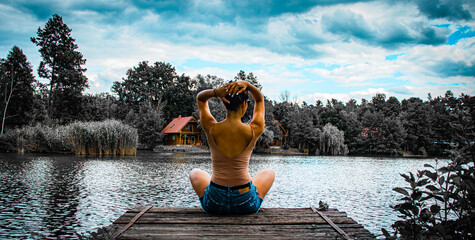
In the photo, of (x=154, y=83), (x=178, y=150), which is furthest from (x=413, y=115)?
(x=154, y=83)

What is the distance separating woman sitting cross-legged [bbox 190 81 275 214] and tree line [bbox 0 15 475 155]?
2458cm

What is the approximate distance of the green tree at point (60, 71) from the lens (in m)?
38.3

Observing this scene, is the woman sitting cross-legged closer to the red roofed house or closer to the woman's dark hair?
the woman's dark hair

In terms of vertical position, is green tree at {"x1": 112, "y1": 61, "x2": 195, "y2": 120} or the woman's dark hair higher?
green tree at {"x1": 112, "y1": 61, "x2": 195, "y2": 120}

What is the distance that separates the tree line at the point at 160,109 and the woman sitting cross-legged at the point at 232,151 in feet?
80.6

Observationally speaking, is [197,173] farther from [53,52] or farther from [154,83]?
[154,83]

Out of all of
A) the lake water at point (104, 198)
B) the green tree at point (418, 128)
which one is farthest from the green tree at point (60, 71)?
the green tree at point (418, 128)

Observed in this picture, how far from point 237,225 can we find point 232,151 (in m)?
0.68

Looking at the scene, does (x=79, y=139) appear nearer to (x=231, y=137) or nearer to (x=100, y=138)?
(x=100, y=138)

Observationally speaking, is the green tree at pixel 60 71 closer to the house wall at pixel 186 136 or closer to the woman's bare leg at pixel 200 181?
the house wall at pixel 186 136

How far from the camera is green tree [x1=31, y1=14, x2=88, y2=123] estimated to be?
126 ft

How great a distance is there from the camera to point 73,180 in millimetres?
11344

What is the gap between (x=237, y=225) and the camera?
2.80 meters

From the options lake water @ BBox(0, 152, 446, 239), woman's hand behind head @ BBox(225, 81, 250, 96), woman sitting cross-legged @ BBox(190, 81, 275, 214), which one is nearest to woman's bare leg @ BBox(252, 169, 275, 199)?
woman sitting cross-legged @ BBox(190, 81, 275, 214)
